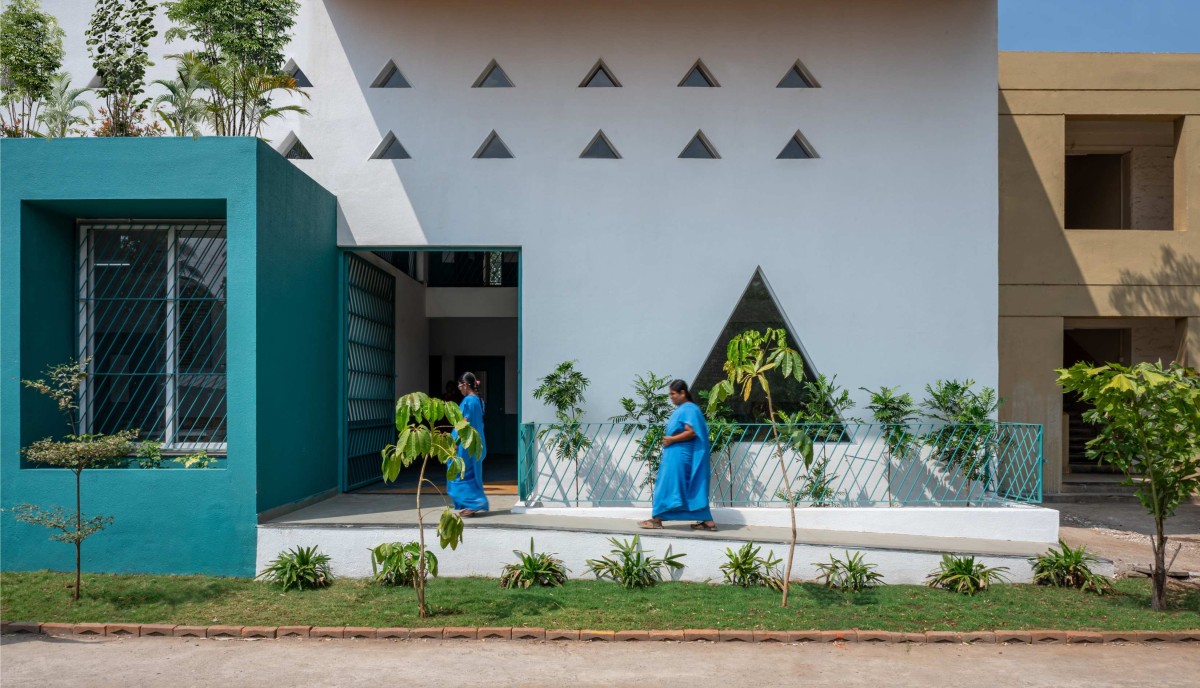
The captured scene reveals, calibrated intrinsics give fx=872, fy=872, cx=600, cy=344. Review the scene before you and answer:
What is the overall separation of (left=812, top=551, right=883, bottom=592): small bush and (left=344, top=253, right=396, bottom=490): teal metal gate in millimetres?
5186

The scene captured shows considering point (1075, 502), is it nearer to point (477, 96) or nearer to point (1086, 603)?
point (1086, 603)

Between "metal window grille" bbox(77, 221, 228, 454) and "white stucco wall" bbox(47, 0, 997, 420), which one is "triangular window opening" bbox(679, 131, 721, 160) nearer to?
"white stucco wall" bbox(47, 0, 997, 420)

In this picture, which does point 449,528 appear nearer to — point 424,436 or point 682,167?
point 424,436

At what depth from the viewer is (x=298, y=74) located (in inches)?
367

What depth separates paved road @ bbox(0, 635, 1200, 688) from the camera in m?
5.29

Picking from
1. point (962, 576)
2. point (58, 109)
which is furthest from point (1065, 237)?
point (58, 109)

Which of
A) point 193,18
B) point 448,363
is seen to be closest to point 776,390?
point 193,18

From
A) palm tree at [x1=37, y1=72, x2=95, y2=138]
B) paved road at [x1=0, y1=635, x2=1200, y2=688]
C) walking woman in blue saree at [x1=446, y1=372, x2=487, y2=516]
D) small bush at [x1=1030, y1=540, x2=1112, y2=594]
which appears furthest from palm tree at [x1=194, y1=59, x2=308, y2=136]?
small bush at [x1=1030, y1=540, x2=1112, y2=594]

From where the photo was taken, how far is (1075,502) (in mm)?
12320

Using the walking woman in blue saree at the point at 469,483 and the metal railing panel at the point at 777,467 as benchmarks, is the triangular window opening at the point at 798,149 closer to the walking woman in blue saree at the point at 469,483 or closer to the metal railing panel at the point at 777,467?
the metal railing panel at the point at 777,467

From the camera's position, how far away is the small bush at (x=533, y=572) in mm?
7172

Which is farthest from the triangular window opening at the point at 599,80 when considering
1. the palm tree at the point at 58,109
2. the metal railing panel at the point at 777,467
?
the palm tree at the point at 58,109

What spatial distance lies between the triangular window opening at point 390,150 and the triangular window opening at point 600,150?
1.92 metres

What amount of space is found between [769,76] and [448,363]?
8.40 m
